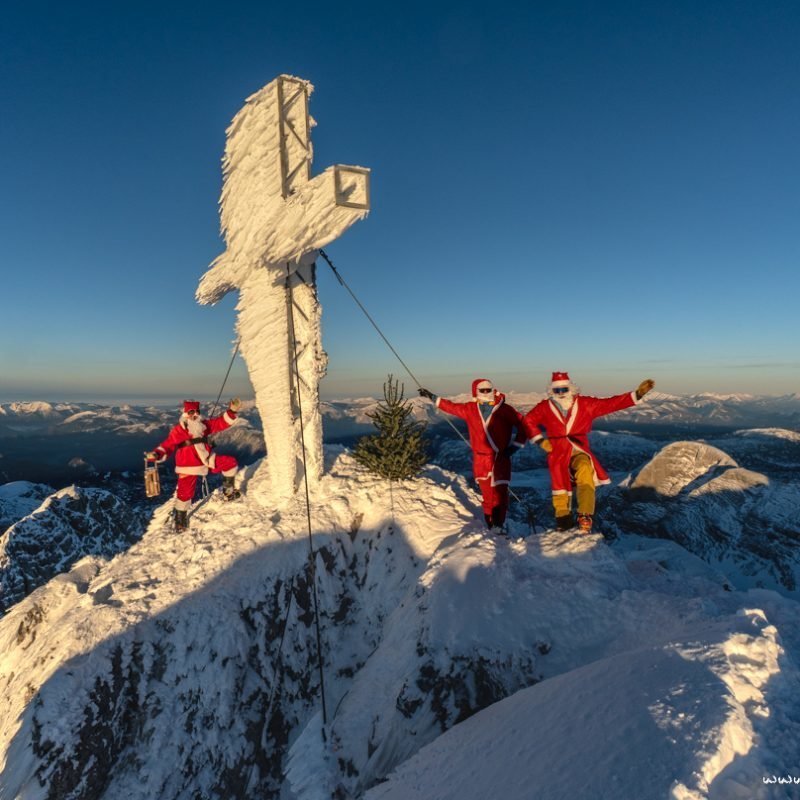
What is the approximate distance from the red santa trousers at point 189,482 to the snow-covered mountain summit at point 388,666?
640mm

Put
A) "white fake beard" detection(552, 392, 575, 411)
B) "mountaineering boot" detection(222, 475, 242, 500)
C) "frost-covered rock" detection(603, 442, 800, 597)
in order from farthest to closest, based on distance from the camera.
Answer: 1. "frost-covered rock" detection(603, 442, 800, 597)
2. "mountaineering boot" detection(222, 475, 242, 500)
3. "white fake beard" detection(552, 392, 575, 411)

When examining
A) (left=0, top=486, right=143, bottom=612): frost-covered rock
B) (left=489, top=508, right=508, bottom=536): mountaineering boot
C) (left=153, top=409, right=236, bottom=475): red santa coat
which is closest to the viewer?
(left=489, top=508, right=508, bottom=536): mountaineering boot

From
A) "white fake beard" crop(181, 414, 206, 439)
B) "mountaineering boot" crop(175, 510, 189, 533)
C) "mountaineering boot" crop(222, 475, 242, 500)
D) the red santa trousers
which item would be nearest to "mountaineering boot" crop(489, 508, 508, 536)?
"mountaineering boot" crop(222, 475, 242, 500)

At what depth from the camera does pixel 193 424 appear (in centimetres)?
998

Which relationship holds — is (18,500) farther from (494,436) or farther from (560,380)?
(560,380)

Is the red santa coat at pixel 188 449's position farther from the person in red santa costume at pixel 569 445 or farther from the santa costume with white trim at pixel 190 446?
the person in red santa costume at pixel 569 445

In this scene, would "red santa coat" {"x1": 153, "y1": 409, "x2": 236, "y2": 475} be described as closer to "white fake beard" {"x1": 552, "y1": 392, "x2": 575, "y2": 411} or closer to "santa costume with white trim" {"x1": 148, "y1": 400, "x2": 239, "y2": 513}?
"santa costume with white trim" {"x1": 148, "y1": 400, "x2": 239, "y2": 513}

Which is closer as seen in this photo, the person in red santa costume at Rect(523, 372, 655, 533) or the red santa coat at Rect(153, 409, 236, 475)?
the person in red santa costume at Rect(523, 372, 655, 533)

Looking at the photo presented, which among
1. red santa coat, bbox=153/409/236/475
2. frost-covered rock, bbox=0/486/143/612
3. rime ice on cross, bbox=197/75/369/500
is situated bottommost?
frost-covered rock, bbox=0/486/143/612

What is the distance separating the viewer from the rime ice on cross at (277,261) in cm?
796

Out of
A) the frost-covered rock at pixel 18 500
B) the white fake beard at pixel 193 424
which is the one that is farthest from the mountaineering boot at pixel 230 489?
the frost-covered rock at pixel 18 500

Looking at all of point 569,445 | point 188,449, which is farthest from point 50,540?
point 569,445

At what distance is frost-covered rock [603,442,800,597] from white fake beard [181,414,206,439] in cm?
3284

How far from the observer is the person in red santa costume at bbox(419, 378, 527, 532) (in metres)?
7.91
